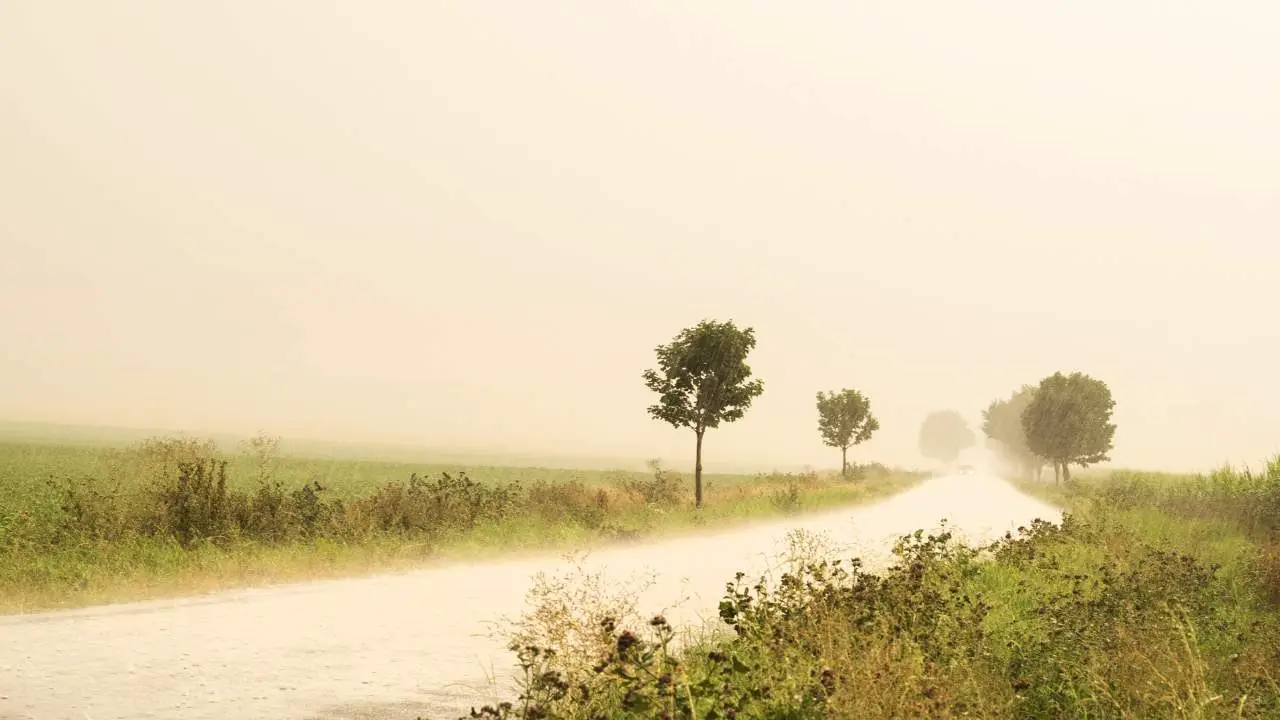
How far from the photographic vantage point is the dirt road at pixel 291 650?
283 inches

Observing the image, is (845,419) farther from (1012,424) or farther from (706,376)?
(1012,424)

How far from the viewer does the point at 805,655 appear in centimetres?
686

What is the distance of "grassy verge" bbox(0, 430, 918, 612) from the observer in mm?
13570

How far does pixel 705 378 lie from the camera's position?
29.3 metres

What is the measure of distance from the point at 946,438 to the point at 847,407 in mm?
147729

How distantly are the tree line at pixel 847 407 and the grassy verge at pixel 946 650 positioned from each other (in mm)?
14854

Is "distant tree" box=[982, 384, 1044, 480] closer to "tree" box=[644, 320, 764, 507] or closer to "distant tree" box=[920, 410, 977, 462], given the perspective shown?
"distant tree" box=[920, 410, 977, 462]

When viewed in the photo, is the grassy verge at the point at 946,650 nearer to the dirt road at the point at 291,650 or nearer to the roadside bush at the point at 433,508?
the dirt road at the point at 291,650

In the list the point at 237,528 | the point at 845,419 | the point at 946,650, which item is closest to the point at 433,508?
the point at 237,528

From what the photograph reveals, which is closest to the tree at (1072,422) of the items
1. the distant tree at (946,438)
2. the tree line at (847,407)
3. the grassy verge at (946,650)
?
the tree line at (847,407)

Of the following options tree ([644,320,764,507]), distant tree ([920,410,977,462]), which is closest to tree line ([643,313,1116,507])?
tree ([644,320,764,507])

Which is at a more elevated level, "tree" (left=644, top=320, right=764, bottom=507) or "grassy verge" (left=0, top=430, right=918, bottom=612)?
"tree" (left=644, top=320, right=764, bottom=507)

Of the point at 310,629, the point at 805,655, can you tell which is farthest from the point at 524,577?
the point at 805,655

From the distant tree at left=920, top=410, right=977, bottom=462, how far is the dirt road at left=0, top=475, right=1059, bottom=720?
626 feet
